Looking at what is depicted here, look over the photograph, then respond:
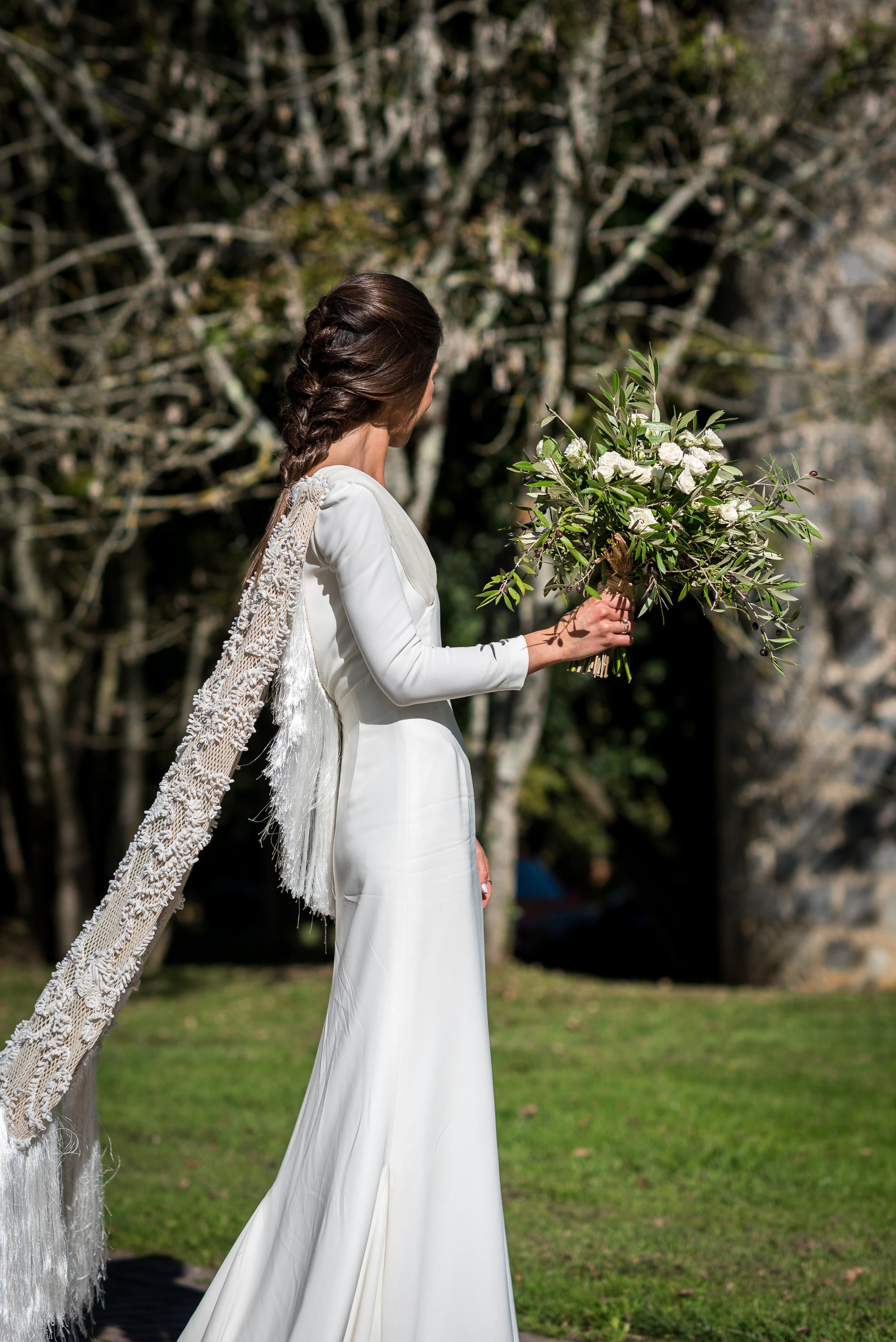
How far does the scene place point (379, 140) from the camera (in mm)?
11609

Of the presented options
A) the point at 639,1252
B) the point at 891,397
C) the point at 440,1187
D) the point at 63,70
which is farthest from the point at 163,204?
the point at 440,1187

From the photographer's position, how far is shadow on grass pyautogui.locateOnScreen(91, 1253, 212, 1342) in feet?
13.4

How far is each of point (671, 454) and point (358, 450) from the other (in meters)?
0.68

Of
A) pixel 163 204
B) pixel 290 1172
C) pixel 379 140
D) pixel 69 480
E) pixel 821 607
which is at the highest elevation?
pixel 163 204

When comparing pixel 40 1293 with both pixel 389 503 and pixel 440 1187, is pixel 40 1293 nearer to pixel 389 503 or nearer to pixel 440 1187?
pixel 440 1187


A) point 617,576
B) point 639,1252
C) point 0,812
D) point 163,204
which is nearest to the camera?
point 617,576

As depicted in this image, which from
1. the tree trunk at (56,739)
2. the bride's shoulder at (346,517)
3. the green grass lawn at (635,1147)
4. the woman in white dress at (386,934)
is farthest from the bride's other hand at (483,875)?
the tree trunk at (56,739)

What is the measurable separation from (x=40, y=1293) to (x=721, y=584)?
2.10 metres

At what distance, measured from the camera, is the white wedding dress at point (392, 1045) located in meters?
2.83

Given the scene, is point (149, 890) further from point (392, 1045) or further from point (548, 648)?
point (548, 648)

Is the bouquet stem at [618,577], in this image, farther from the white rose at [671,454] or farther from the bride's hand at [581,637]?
the white rose at [671,454]

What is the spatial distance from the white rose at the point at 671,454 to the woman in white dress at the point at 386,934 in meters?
0.34

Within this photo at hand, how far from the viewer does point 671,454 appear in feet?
10.0

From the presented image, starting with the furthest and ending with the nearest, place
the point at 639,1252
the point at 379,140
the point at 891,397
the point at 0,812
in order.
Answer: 1. the point at 0,812
2. the point at 379,140
3. the point at 891,397
4. the point at 639,1252
